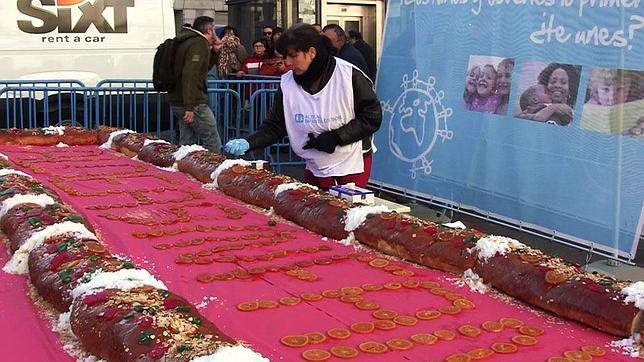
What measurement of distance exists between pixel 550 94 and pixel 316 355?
181 inches

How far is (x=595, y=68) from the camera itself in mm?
6090

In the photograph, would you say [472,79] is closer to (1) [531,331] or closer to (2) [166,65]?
(2) [166,65]

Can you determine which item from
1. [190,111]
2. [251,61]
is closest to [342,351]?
[190,111]

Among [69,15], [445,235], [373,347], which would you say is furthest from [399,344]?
[69,15]

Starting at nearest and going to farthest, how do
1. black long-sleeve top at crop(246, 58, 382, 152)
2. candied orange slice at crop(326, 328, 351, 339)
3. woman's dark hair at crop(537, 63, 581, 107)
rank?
candied orange slice at crop(326, 328, 351, 339) < black long-sleeve top at crop(246, 58, 382, 152) < woman's dark hair at crop(537, 63, 581, 107)

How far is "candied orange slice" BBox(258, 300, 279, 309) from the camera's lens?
285 centimetres

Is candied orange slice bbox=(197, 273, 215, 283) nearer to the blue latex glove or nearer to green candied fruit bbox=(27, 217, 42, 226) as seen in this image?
green candied fruit bbox=(27, 217, 42, 226)

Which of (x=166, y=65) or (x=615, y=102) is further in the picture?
(x=166, y=65)

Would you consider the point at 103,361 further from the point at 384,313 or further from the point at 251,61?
the point at 251,61

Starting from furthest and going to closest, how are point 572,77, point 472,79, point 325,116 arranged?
1. point 472,79
2. point 572,77
3. point 325,116

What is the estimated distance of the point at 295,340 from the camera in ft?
8.32

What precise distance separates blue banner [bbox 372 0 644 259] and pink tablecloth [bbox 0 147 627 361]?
9.82 ft

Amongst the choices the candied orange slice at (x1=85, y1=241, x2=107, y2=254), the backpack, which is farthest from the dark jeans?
the candied orange slice at (x1=85, y1=241, x2=107, y2=254)

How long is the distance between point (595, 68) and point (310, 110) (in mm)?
2409
